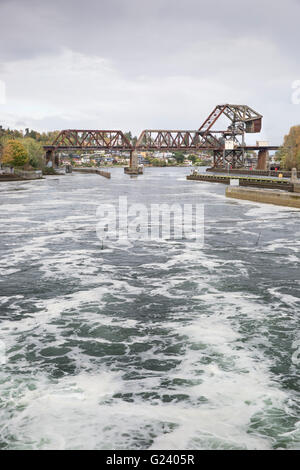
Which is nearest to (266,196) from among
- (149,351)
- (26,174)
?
(149,351)

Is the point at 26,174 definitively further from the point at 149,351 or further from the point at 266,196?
the point at 149,351

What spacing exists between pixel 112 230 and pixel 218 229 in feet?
34.4

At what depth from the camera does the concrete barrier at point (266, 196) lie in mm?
62656

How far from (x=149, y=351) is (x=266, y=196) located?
5747 centimetres

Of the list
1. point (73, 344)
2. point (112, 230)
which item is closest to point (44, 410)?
point (73, 344)

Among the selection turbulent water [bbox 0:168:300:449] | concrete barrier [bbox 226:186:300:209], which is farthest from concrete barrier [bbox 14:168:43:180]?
turbulent water [bbox 0:168:300:449]

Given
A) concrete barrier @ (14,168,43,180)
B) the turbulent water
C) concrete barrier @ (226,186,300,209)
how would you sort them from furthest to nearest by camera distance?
concrete barrier @ (14,168,43,180)
concrete barrier @ (226,186,300,209)
the turbulent water

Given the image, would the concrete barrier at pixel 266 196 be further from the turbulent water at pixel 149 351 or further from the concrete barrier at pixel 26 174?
the concrete barrier at pixel 26 174

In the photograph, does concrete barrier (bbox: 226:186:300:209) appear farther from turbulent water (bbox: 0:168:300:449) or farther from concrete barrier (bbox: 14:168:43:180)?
concrete barrier (bbox: 14:168:43:180)

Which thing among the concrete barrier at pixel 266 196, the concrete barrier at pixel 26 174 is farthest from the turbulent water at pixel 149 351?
the concrete barrier at pixel 26 174

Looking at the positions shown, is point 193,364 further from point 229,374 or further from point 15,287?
point 15,287

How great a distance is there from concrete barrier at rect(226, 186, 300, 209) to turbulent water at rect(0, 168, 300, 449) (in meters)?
33.2

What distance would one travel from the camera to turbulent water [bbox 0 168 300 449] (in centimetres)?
1086

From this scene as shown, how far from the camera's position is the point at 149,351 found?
49.6 ft
